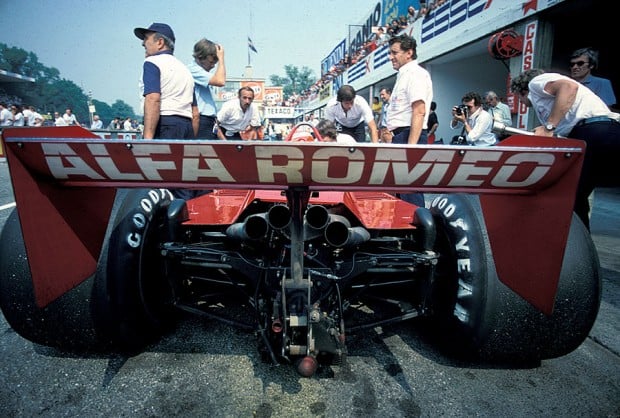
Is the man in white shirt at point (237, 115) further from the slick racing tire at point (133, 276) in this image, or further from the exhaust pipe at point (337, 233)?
the exhaust pipe at point (337, 233)

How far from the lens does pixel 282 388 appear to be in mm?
1712

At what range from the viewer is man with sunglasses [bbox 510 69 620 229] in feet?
8.42

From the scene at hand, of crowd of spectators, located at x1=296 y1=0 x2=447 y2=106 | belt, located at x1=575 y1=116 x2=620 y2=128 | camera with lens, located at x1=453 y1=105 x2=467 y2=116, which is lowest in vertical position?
belt, located at x1=575 y1=116 x2=620 y2=128

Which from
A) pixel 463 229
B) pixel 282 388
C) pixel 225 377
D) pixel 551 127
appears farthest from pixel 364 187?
pixel 551 127

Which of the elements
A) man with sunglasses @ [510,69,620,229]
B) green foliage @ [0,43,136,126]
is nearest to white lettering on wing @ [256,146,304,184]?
man with sunglasses @ [510,69,620,229]

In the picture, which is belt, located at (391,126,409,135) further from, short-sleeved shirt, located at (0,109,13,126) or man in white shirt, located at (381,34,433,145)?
short-sleeved shirt, located at (0,109,13,126)

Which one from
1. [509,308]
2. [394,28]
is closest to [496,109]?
[509,308]

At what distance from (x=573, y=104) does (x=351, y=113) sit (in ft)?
8.75

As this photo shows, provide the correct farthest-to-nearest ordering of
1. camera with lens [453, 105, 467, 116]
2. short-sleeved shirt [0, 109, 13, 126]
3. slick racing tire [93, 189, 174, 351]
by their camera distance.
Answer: short-sleeved shirt [0, 109, 13, 126] < camera with lens [453, 105, 467, 116] < slick racing tire [93, 189, 174, 351]

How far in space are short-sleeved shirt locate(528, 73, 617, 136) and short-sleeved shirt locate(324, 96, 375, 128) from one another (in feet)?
7.37

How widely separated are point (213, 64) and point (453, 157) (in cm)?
343

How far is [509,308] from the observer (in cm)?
170

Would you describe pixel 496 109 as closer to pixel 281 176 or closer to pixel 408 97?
pixel 408 97

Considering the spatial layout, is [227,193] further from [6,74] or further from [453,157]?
[6,74]
